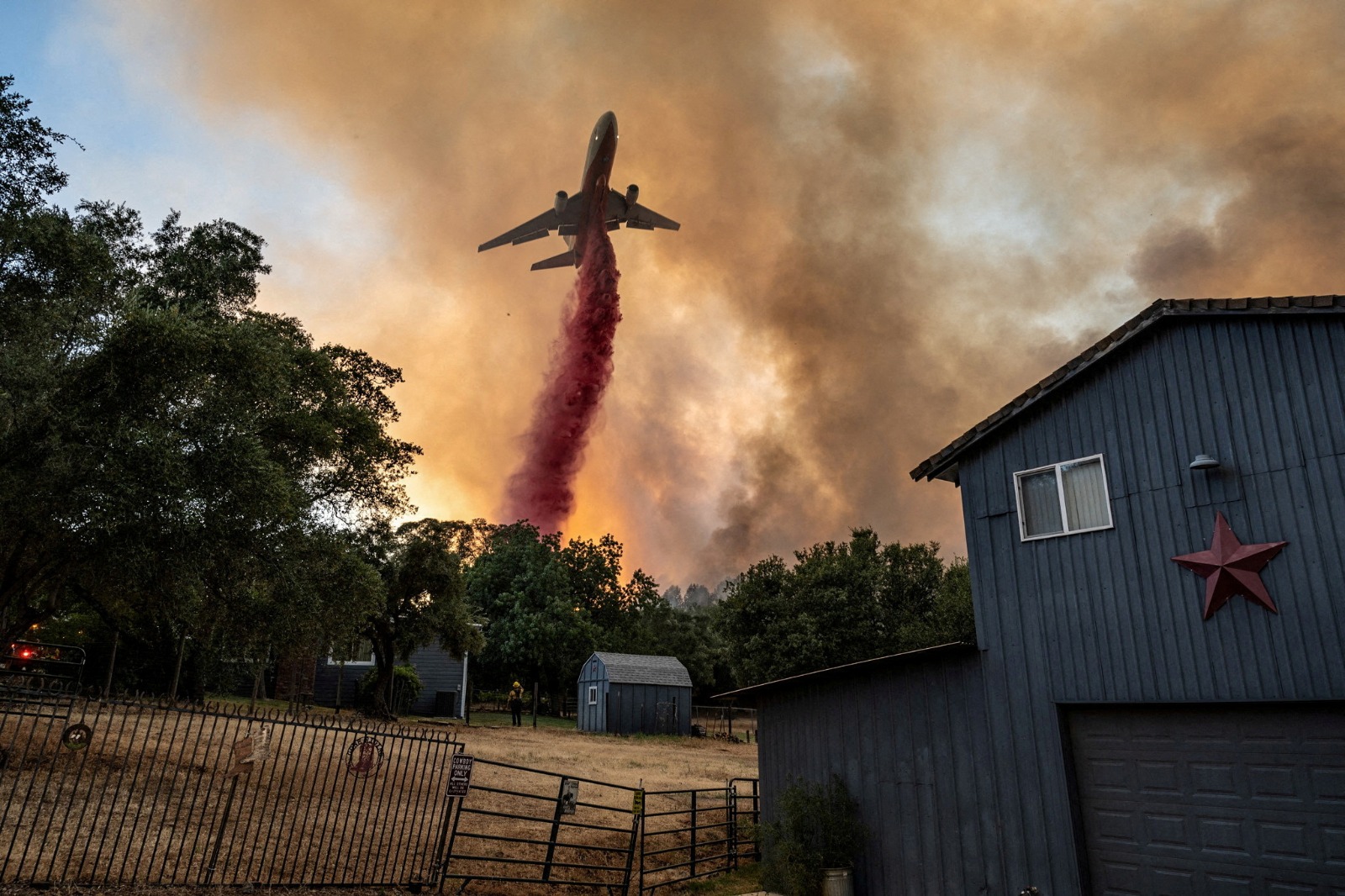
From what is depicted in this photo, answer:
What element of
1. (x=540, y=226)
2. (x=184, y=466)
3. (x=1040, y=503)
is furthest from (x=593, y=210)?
(x=1040, y=503)

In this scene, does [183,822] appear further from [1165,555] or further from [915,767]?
[1165,555]

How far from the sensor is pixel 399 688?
137ft

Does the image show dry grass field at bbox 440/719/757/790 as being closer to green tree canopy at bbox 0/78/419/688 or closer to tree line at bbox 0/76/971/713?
tree line at bbox 0/76/971/713

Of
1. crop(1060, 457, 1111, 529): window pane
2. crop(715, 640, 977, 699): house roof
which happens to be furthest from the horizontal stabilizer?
crop(1060, 457, 1111, 529): window pane

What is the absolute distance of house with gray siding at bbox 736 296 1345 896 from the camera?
34.1 ft

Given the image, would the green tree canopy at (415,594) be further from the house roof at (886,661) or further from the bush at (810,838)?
the bush at (810,838)

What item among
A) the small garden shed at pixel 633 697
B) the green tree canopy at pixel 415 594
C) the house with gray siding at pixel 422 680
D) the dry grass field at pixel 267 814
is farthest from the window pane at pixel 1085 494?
the house with gray siding at pixel 422 680

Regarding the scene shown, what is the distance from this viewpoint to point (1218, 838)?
10445mm

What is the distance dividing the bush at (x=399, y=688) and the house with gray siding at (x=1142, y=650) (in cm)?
3291

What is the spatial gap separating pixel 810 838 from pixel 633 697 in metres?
32.1

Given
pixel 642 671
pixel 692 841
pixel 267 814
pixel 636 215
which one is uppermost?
pixel 636 215

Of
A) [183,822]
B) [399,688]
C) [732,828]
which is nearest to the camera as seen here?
[183,822]

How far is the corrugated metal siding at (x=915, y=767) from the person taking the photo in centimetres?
1242

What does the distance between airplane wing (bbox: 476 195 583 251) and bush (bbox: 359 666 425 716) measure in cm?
2357
